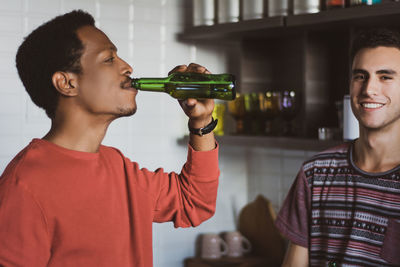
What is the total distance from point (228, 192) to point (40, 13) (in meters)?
1.24

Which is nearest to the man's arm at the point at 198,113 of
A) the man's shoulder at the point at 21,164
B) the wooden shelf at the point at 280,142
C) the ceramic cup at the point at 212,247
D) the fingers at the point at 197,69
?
the fingers at the point at 197,69

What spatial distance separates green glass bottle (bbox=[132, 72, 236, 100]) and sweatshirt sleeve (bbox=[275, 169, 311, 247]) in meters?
0.59

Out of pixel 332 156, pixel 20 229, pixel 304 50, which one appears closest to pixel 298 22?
pixel 304 50

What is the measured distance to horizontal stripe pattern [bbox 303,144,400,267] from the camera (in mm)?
1707

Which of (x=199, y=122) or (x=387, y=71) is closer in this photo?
(x=199, y=122)

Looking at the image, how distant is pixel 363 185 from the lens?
176 cm

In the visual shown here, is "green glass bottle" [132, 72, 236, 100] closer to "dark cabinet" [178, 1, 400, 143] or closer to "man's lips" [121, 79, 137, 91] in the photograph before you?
"man's lips" [121, 79, 137, 91]

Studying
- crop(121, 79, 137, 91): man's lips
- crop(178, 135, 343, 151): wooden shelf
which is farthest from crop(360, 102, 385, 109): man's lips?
crop(121, 79, 137, 91): man's lips

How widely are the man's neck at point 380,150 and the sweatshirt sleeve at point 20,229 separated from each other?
101 cm

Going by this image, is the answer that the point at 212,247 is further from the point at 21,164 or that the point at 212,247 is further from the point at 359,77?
the point at 21,164

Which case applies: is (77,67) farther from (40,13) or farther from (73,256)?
(40,13)

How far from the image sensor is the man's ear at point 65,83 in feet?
4.55

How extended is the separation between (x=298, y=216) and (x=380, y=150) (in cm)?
34

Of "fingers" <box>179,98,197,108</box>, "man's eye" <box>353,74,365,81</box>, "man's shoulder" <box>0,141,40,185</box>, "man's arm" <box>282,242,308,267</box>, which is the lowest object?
"man's arm" <box>282,242,308,267</box>
